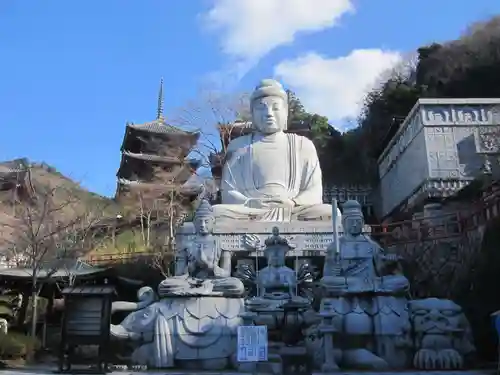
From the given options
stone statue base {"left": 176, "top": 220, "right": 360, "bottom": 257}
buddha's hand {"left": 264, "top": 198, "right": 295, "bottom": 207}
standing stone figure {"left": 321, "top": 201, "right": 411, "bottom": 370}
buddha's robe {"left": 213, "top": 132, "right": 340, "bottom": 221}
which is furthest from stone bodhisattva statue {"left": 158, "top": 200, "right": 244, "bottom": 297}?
buddha's hand {"left": 264, "top": 198, "right": 295, "bottom": 207}

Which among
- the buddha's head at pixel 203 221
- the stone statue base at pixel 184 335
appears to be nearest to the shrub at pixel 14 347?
the stone statue base at pixel 184 335

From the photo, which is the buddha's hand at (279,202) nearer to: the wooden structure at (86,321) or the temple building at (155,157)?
the wooden structure at (86,321)

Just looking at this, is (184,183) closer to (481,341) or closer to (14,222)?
(14,222)

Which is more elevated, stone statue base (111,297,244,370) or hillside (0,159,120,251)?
hillside (0,159,120,251)

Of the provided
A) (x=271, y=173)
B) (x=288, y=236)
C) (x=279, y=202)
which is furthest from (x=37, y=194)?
(x=288, y=236)

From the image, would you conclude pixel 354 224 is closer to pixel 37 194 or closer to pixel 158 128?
pixel 37 194

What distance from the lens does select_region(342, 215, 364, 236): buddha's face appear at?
7.80 m

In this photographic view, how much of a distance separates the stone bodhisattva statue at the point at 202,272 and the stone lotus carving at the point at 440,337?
2.16 m

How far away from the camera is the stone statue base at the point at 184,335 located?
A: 6.63 meters

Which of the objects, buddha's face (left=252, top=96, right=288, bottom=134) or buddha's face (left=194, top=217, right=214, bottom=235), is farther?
buddha's face (left=252, top=96, right=288, bottom=134)

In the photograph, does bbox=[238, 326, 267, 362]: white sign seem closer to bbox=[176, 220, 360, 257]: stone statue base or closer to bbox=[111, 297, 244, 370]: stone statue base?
bbox=[111, 297, 244, 370]: stone statue base

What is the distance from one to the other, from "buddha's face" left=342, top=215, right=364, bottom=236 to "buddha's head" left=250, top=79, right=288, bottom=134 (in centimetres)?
438

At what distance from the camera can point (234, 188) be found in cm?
1134

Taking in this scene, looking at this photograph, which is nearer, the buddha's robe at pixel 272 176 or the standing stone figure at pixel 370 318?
the standing stone figure at pixel 370 318
